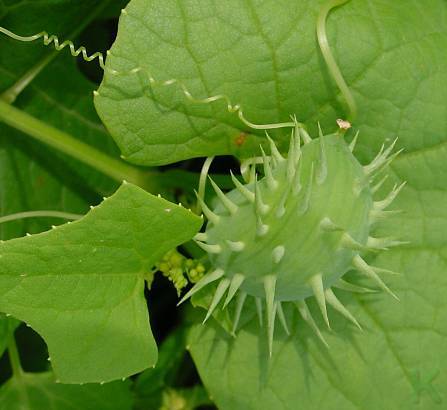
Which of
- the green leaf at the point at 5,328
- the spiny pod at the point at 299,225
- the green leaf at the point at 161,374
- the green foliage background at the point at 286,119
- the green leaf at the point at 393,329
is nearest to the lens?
the spiny pod at the point at 299,225

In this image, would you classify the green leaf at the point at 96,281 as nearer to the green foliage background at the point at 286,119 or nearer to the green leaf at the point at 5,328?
the green foliage background at the point at 286,119

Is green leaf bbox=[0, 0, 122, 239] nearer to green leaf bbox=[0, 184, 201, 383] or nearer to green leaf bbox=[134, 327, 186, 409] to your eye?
green leaf bbox=[134, 327, 186, 409]

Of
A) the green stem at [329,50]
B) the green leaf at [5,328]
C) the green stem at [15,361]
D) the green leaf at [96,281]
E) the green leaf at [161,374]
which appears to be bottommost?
the green leaf at [161,374]

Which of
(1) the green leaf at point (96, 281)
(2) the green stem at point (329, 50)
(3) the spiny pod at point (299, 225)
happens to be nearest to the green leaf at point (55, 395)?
(1) the green leaf at point (96, 281)

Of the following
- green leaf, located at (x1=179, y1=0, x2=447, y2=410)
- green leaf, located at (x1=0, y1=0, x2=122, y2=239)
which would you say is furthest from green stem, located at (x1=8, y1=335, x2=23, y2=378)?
green leaf, located at (x1=179, y1=0, x2=447, y2=410)

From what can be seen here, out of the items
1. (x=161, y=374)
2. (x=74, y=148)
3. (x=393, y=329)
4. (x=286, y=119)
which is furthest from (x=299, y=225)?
(x=161, y=374)

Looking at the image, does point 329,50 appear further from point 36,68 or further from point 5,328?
point 5,328

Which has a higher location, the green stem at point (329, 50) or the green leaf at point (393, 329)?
the green stem at point (329, 50)
